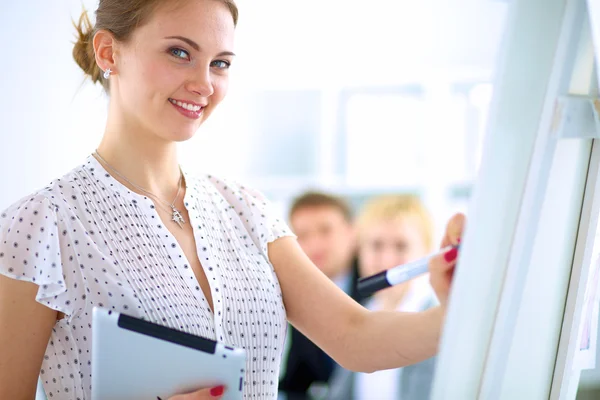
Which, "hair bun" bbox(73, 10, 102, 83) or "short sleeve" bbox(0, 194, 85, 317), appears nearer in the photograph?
"short sleeve" bbox(0, 194, 85, 317)

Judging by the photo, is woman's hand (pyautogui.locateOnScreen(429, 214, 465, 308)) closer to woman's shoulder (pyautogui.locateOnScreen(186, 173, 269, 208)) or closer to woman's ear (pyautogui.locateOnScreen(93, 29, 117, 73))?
woman's shoulder (pyautogui.locateOnScreen(186, 173, 269, 208))

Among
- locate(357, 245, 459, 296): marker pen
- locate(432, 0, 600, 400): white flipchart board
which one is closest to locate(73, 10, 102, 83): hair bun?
locate(357, 245, 459, 296): marker pen

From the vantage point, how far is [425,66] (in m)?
3.96

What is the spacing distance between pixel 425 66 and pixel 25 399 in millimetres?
3321

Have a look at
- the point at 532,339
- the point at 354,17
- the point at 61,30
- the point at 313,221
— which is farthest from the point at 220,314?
the point at 354,17

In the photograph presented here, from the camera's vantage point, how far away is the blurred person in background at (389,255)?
3043 millimetres

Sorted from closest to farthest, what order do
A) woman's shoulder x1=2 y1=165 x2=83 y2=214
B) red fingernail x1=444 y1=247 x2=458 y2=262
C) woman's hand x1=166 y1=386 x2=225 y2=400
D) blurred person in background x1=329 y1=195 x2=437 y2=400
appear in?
red fingernail x1=444 y1=247 x2=458 y2=262, woman's hand x1=166 y1=386 x2=225 y2=400, woman's shoulder x1=2 y1=165 x2=83 y2=214, blurred person in background x1=329 y1=195 x2=437 y2=400

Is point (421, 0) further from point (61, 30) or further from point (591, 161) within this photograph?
point (591, 161)

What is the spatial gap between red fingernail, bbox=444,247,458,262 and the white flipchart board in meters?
0.10

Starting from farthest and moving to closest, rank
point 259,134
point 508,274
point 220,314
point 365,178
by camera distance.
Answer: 1. point 259,134
2. point 365,178
3. point 220,314
4. point 508,274

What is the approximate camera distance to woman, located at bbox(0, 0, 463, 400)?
3.24 feet

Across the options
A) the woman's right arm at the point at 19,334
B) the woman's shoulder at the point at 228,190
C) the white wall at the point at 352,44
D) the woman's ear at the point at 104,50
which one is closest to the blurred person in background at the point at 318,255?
the white wall at the point at 352,44

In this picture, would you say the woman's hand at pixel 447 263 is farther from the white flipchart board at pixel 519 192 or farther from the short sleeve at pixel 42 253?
the short sleeve at pixel 42 253

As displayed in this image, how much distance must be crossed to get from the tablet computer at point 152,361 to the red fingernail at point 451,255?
29 centimetres
